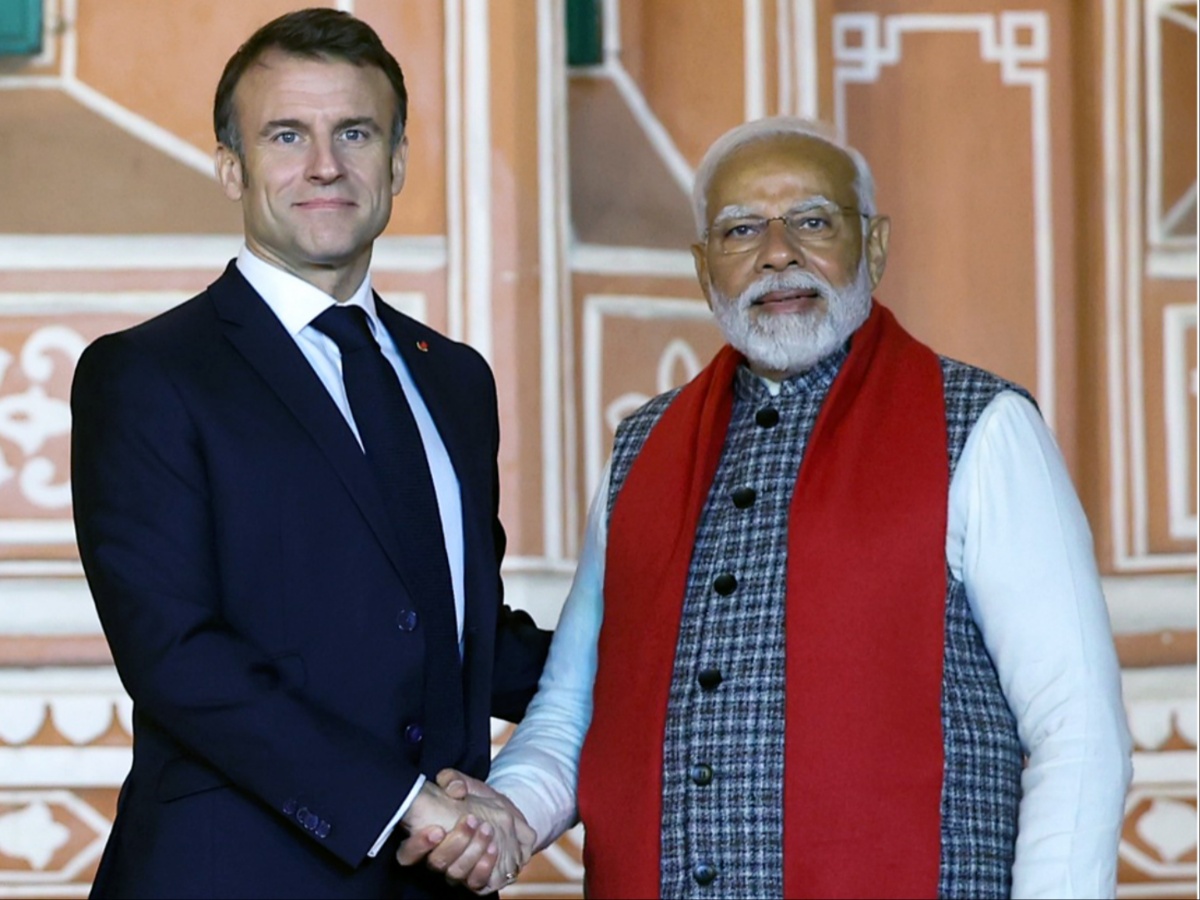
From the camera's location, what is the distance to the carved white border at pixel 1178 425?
4.80 meters

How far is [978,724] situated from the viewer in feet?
8.70

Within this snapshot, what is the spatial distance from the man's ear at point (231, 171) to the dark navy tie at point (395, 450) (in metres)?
0.22

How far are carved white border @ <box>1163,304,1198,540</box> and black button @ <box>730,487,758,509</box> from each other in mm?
2301

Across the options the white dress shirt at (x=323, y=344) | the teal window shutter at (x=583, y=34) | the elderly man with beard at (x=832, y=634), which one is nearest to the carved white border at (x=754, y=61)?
the teal window shutter at (x=583, y=34)

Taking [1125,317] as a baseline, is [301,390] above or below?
below

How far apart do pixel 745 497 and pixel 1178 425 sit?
233 cm

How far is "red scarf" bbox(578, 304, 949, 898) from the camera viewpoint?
8.52 ft

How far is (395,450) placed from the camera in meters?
2.70

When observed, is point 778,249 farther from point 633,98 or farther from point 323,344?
point 633,98

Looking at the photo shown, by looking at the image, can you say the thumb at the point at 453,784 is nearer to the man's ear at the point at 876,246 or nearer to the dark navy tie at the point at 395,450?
the dark navy tie at the point at 395,450

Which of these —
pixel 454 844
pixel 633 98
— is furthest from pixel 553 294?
pixel 454 844

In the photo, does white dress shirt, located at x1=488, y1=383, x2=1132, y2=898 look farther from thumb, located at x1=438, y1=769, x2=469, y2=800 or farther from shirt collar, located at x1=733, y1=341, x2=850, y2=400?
thumb, located at x1=438, y1=769, x2=469, y2=800

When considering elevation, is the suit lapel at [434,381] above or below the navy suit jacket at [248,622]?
above

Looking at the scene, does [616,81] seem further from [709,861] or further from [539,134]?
[709,861]
